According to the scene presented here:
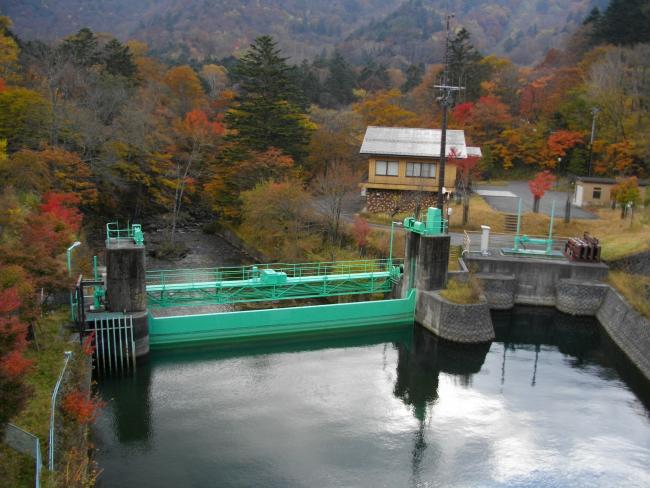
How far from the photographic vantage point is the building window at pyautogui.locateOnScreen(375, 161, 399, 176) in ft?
112

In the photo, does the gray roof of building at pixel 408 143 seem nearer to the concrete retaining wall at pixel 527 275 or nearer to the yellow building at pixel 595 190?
the yellow building at pixel 595 190

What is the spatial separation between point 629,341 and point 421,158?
15602 mm

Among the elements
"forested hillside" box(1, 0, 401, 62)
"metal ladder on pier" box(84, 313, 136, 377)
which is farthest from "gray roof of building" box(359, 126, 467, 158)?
"forested hillside" box(1, 0, 401, 62)

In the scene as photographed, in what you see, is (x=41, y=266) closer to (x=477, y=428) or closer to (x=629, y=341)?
(x=477, y=428)

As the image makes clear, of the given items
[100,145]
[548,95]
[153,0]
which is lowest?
[100,145]

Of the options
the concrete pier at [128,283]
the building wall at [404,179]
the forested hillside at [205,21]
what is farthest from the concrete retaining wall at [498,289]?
the forested hillside at [205,21]

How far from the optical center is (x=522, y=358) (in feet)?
70.1

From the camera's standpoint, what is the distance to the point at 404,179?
3394cm

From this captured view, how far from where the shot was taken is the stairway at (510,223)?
3075cm

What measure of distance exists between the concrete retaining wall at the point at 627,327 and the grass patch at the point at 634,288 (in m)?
0.21

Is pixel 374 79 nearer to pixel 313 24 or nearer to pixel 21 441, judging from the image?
pixel 21 441

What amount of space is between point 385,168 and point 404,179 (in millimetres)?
1249

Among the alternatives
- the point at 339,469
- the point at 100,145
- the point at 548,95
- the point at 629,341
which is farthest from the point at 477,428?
the point at 548,95

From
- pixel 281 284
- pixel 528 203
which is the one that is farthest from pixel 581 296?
pixel 281 284
